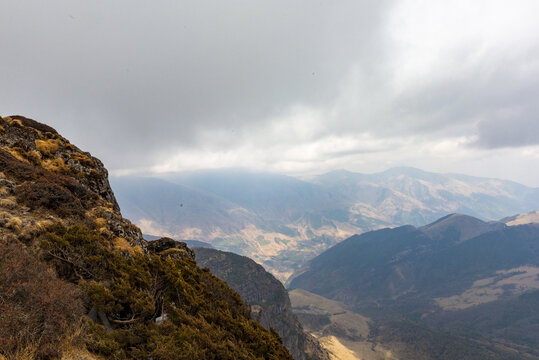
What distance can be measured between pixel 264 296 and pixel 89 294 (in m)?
158

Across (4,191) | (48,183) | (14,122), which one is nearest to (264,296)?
(14,122)

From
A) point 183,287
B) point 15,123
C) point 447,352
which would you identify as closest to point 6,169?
point 15,123

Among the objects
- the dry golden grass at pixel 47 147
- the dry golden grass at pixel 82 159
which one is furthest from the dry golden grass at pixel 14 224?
the dry golden grass at pixel 47 147

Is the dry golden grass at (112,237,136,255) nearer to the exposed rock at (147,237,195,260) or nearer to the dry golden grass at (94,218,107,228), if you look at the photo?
the dry golden grass at (94,218,107,228)

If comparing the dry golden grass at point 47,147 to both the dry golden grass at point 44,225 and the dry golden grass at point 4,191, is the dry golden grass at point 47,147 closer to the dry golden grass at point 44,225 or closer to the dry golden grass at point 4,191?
the dry golden grass at point 4,191

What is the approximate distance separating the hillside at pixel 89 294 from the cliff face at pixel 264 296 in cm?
11232

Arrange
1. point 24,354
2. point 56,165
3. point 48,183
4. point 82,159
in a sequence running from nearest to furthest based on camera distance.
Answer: point 24,354, point 48,183, point 56,165, point 82,159

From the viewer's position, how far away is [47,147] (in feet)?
92.3

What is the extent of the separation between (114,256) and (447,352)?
223236 mm

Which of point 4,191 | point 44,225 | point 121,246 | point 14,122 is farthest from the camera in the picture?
point 14,122

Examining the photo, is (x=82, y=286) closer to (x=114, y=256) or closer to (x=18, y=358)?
(x=114, y=256)

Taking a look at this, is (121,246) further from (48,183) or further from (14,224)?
(48,183)

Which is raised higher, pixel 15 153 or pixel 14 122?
pixel 14 122

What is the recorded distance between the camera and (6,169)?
771 inches
